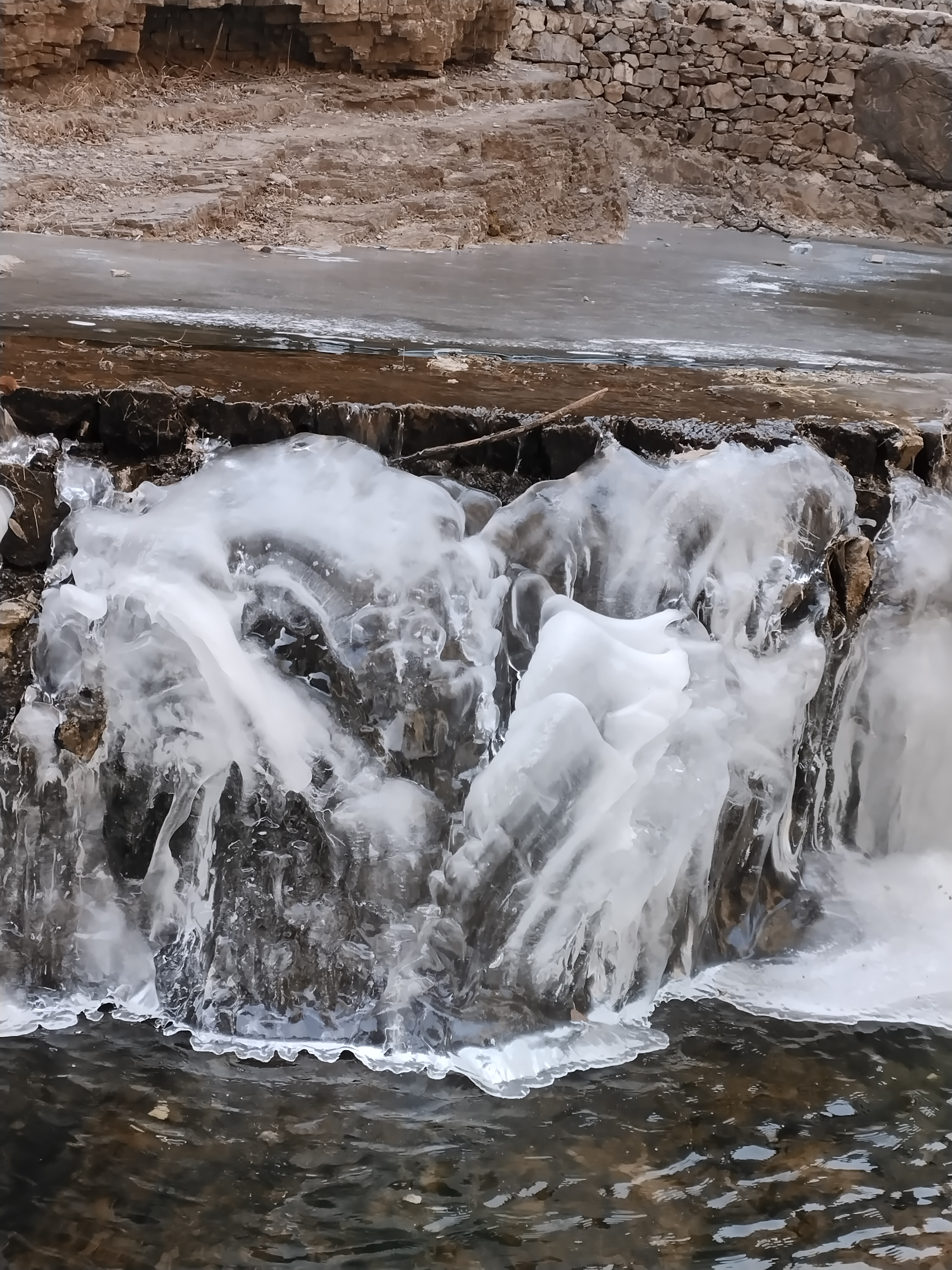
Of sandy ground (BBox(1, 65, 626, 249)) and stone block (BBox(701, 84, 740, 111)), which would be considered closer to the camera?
sandy ground (BBox(1, 65, 626, 249))

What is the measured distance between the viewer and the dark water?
1.28m

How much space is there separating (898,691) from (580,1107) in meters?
0.92

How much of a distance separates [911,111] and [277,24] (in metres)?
4.37

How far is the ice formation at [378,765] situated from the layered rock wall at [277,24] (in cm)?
381

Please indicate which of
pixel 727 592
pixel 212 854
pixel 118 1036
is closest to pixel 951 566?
pixel 727 592

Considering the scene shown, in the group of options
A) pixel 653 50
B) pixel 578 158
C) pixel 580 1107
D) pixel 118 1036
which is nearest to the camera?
pixel 580 1107

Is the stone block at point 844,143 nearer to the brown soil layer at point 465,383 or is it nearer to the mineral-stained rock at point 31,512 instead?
the brown soil layer at point 465,383

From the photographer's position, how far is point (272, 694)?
171 centimetres

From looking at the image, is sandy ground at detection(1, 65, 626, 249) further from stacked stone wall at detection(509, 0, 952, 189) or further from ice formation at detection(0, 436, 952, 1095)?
ice formation at detection(0, 436, 952, 1095)

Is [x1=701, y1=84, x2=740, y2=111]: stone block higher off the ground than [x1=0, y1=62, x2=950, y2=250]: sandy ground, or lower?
higher

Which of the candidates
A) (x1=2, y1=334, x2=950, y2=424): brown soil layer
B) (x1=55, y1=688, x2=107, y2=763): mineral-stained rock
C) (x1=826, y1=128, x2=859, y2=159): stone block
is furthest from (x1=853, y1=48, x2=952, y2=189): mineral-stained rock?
(x1=55, y1=688, x2=107, y2=763): mineral-stained rock

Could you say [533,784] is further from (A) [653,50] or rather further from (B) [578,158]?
(A) [653,50]

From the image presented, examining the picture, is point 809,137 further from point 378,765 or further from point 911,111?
point 378,765

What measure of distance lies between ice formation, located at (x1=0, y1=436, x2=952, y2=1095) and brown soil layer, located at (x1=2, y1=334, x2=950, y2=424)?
14cm
